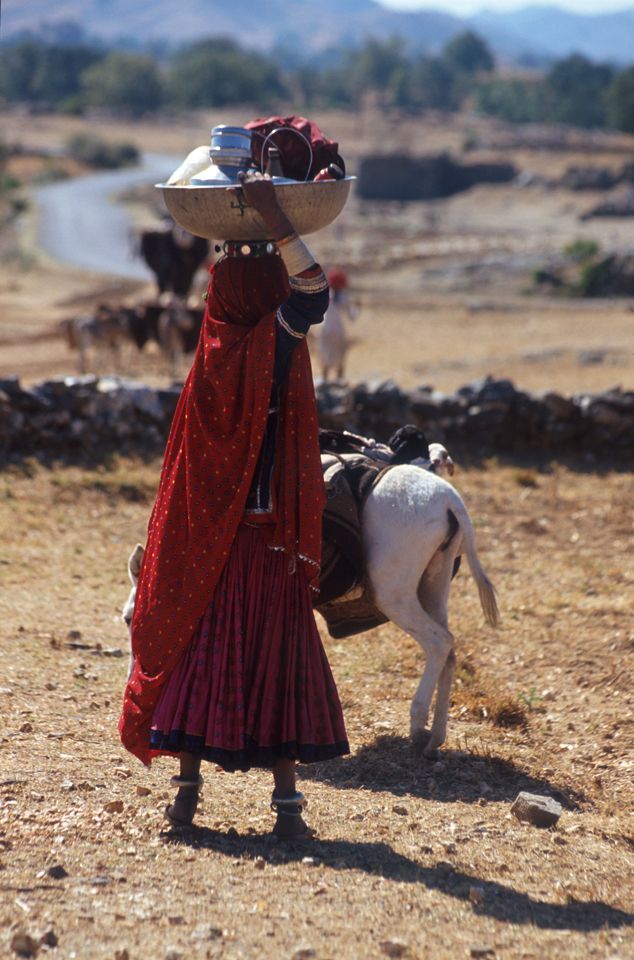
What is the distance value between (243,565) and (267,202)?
1287 millimetres

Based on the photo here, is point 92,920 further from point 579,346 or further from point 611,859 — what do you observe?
point 579,346

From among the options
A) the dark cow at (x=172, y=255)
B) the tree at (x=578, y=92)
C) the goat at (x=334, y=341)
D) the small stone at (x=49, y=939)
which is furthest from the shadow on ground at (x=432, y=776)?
the tree at (x=578, y=92)

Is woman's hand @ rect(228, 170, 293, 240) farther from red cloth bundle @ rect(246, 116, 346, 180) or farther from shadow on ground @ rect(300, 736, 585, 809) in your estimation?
shadow on ground @ rect(300, 736, 585, 809)

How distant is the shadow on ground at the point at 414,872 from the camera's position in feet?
12.6

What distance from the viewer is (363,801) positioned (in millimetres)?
4941

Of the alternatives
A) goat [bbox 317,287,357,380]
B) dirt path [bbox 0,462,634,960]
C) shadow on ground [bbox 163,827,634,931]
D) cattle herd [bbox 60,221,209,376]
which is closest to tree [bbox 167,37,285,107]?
cattle herd [bbox 60,221,209,376]

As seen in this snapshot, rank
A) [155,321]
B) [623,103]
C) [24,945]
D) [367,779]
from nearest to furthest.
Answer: [24,945] → [367,779] → [155,321] → [623,103]

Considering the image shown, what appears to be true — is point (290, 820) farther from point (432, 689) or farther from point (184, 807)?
point (432, 689)

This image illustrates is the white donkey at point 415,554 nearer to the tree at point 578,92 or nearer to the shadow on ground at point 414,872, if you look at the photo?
the shadow on ground at point 414,872

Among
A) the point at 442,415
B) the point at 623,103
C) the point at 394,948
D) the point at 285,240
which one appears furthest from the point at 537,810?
the point at 623,103

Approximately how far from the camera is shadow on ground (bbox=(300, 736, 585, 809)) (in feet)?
16.8

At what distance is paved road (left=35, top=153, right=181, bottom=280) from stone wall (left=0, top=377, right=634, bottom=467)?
19.7m

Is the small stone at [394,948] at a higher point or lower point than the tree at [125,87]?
lower

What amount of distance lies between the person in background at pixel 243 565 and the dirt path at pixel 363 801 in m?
0.35
